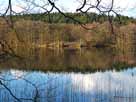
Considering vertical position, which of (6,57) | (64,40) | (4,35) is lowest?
(6,57)

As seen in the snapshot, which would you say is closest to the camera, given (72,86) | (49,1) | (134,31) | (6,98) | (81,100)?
(49,1)

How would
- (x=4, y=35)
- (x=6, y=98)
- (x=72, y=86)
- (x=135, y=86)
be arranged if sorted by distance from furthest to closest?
(x=135, y=86), (x=72, y=86), (x=6, y=98), (x=4, y=35)

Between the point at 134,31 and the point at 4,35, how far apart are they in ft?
112

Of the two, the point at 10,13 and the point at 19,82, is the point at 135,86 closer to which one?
the point at 19,82

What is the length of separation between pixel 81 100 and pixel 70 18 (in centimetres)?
675

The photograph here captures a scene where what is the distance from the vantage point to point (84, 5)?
2.11m

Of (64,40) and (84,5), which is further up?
(64,40)

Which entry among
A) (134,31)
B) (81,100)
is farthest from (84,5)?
(134,31)

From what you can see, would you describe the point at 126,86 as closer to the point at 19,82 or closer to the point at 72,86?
the point at 72,86

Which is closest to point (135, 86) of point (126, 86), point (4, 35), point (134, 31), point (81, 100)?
point (126, 86)

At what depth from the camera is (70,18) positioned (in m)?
2.17

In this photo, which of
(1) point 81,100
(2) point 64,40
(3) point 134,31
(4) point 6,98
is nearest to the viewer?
(4) point 6,98

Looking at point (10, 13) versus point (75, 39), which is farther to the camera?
point (75, 39)

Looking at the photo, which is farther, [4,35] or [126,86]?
[126,86]
